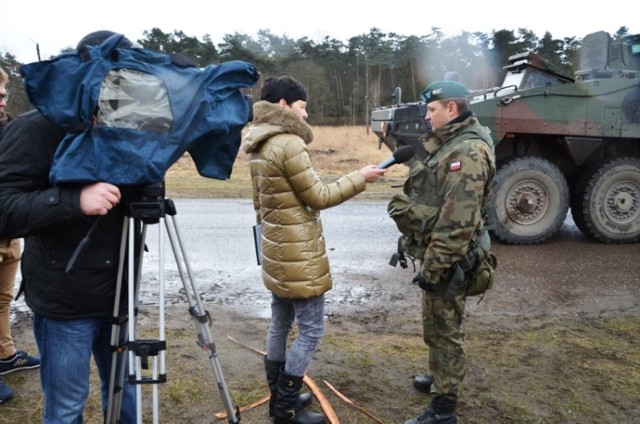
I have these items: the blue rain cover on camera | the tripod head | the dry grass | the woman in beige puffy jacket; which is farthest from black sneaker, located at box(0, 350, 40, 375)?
the dry grass

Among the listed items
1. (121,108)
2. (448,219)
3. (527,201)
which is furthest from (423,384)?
(527,201)

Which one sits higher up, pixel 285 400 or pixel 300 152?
pixel 300 152

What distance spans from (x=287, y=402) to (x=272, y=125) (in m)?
1.54

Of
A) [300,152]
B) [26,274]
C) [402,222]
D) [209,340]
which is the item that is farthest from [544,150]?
[26,274]

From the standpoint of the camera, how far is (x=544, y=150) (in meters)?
8.15

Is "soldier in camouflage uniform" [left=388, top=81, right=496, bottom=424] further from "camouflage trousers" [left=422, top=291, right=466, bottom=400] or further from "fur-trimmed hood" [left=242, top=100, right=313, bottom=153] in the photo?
"fur-trimmed hood" [left=242, top=100, right=313, bottom=153]

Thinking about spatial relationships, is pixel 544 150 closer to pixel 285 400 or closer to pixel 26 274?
pixel 285 400

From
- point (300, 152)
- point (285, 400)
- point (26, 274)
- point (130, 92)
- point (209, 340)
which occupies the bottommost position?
point (285, 400)

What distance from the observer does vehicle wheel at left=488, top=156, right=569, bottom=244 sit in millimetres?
7469

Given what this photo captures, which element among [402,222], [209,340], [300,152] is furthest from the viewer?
[402,222]

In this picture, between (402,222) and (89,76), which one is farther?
(402,222)

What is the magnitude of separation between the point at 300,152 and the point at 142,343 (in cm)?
126

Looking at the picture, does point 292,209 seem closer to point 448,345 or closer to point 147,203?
point 147,203

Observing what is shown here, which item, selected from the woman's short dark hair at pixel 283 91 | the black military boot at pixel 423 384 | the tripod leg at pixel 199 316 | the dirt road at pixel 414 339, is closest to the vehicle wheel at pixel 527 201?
the dirt road at pixel 414 339
